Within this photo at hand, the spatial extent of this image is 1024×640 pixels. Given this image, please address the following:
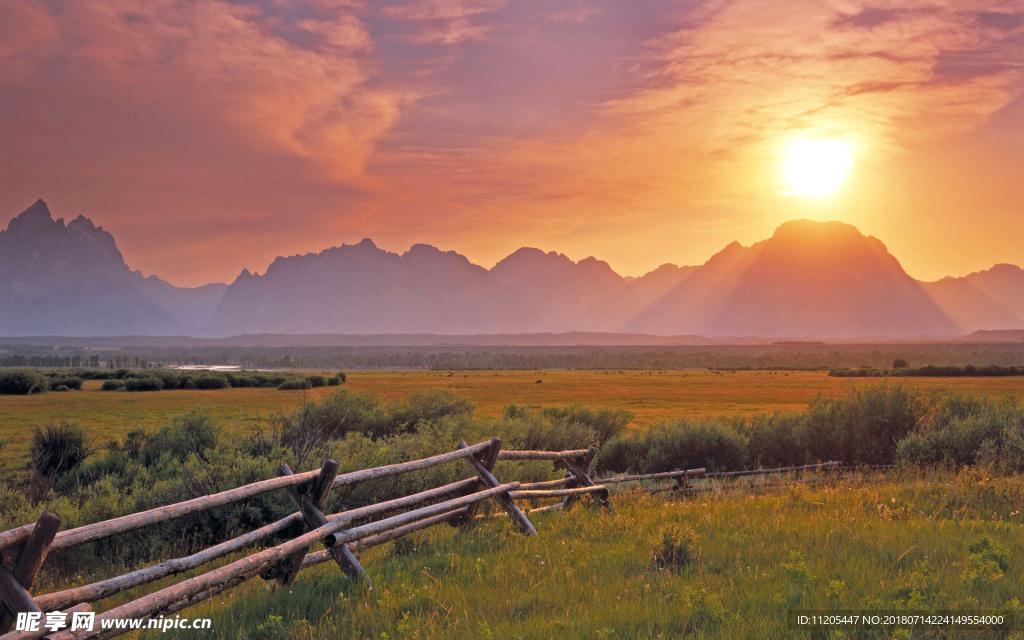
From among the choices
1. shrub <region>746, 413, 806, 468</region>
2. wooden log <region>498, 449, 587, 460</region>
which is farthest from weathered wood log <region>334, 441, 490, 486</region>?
shrub <region>746, 413, 806, 468</region>

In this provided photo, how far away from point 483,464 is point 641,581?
3331 mm

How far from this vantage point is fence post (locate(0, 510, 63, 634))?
157 inches

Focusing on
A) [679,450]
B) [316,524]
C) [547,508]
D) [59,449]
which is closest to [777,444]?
[679,450]

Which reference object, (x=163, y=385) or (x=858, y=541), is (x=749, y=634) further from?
(x=163, y=385)

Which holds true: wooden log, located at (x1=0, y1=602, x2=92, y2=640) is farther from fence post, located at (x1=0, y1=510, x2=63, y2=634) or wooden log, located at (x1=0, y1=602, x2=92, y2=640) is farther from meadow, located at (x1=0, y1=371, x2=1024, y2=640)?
meadow, located at (x1=0, y1=371, x2=1024, y2=640)

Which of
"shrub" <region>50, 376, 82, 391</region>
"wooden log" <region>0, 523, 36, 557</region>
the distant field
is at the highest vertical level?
"wooden log" <region>0, 523, 36, 557</region>

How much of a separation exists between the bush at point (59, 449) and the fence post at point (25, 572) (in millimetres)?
16333

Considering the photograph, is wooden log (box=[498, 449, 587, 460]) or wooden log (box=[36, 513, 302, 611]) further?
wooden log (box=[498, 449, 587, 460])

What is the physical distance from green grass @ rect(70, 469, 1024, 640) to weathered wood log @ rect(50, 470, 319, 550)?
94cm

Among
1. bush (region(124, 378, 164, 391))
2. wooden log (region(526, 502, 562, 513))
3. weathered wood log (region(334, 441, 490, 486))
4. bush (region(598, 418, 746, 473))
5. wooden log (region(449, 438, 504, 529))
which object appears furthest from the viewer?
bush (region(124, 378, 164, 391))

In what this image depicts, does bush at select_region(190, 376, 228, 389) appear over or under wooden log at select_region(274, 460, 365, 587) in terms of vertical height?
under

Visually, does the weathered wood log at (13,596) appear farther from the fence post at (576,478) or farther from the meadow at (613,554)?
the fence post at (576,478)

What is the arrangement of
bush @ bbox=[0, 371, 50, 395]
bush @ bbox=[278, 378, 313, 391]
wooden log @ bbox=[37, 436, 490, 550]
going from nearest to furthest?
wooden log @ bbox=[37, 436, 490, 550]
bush @ bbox=[0, 371, 50, 395]
bush @ bbox=[278, 378, 313, 391]

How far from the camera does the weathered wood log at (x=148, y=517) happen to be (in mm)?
4383
